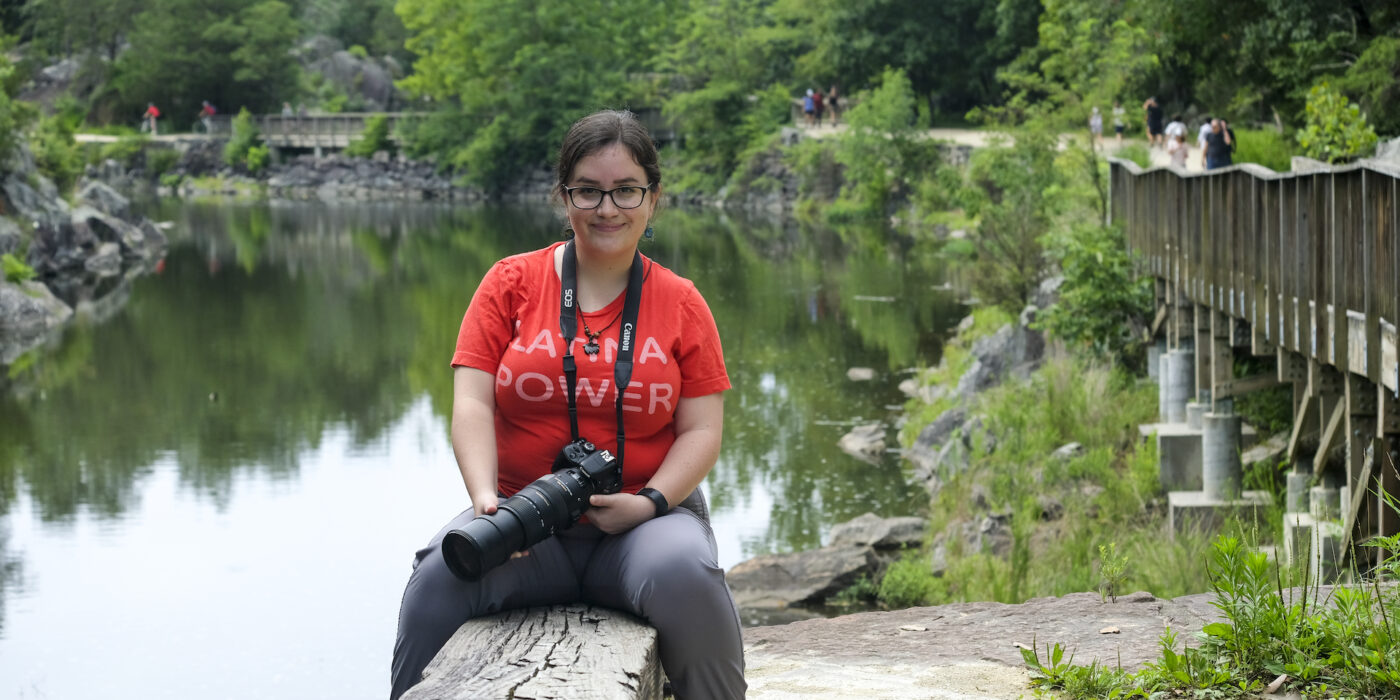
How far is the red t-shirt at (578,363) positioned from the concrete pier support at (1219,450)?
26.4 ft

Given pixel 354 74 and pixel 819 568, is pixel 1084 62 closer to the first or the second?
pixel 819 568

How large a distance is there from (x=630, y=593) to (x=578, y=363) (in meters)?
0.59

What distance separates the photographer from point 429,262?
37.9 m

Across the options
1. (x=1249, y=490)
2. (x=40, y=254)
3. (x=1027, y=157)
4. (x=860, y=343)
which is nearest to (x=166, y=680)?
(x=1249, y=490)

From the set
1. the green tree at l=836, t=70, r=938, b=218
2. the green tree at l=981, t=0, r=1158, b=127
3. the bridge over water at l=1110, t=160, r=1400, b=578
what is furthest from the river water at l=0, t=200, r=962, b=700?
the green tree at l=836, t=70, r=938, b=218

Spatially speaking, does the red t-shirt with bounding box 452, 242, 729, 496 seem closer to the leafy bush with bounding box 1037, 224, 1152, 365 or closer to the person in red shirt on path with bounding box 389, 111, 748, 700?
the person in red shirt on path with bounding box 389, 111, 748, 700

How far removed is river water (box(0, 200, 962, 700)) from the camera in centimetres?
1234

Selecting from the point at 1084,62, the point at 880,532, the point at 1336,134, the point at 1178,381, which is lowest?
the point at 880,532

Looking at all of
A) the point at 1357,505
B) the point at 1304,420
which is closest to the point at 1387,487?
the point at 1357,505

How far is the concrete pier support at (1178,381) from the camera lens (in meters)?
13.0

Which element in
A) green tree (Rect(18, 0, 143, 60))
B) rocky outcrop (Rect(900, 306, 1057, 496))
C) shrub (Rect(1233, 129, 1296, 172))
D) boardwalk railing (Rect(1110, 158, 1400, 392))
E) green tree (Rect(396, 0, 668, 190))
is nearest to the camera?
boardwalk railing (Rect(1110, 158, 1400, 392))

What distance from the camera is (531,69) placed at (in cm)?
6319

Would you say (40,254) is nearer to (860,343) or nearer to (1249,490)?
(860,343)

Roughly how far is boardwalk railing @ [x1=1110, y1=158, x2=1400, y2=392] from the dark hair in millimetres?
4435
